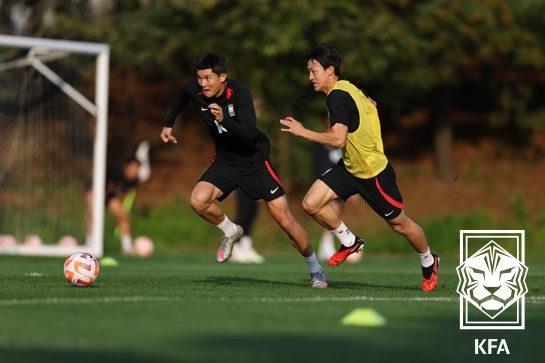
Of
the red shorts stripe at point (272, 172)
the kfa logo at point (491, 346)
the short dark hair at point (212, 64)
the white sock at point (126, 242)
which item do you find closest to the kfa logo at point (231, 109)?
the short dark hair at point (212, 64)

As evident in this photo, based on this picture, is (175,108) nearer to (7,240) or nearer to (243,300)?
(243,300)

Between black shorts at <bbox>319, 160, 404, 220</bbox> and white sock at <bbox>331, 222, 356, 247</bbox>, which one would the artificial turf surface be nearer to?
white sock at <bbox>331, 222, 356, 247</bbox>

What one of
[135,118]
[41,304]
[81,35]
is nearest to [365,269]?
[41,304]

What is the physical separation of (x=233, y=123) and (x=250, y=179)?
680 mm

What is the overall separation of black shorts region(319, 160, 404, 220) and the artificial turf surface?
69cm

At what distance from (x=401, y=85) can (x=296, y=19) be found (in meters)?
3.46

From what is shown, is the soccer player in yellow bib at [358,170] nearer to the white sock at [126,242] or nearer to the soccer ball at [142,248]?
the soccer ball at [142,248]

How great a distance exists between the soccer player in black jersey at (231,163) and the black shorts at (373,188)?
49 cm

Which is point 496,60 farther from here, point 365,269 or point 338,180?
point 338,180

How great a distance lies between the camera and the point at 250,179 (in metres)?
11.5

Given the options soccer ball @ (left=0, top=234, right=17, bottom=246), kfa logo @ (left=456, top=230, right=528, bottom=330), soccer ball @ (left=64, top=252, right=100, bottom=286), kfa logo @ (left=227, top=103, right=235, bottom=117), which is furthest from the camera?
soccer ball @ (left=0, top=234, right=17, bottom=246)

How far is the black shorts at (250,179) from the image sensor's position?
11.5 m

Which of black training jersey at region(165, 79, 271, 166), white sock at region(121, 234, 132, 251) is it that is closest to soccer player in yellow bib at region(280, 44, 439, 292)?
black training jersey at region(165, 79, 271, 166)

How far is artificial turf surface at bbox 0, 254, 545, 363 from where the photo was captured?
265 inches
